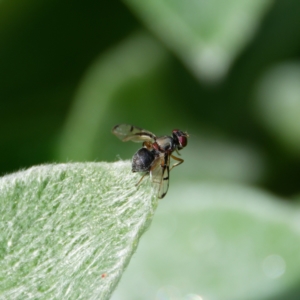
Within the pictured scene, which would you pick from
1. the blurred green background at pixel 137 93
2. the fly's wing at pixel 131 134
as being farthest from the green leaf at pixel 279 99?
the fly's wing at pixel 131 134

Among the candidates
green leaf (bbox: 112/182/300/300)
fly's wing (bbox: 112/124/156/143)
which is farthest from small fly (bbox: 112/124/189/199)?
green leaf (bbox: 112/182/300/300)

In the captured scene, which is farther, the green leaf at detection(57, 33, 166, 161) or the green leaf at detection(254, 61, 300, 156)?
the green leaf at detection(254, 61, 300, 156)

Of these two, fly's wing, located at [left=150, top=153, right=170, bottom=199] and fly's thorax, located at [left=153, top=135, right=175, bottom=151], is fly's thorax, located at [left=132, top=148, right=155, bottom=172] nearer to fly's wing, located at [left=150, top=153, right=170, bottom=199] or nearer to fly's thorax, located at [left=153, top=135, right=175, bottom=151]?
fly's wing, located at [left=150, top=153, right=170, bottom=199]

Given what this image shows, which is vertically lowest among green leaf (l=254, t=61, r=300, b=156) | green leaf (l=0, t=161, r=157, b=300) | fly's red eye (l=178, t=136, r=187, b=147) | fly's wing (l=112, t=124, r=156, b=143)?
green leaf (l=0, t=161, r=157, b=300)

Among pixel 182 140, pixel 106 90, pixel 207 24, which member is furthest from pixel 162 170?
pixel 106 90

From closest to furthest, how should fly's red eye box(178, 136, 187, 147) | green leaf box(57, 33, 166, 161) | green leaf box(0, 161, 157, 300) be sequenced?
1. green leaf box(0, 161, 157, 300)
2. fly's red eye box(178, 136, 187, 147)
3. green leaf box(57, 33, 166, 161)

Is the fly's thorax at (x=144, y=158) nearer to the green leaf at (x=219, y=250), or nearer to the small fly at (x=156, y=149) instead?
the small fly at (x=156, y=149)

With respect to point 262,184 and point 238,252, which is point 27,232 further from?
point 262,184
